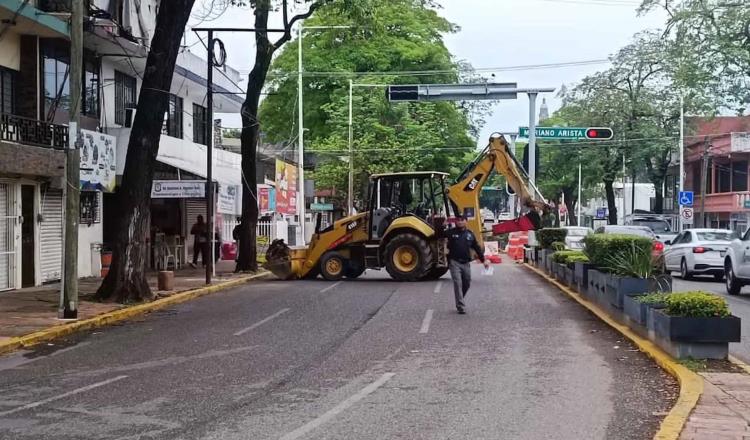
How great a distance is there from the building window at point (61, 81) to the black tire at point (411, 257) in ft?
29.5

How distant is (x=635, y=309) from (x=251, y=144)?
1670cm

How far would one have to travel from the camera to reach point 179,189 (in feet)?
74.7

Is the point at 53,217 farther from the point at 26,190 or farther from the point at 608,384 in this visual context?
the point at 608,384

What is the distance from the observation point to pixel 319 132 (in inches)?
1941

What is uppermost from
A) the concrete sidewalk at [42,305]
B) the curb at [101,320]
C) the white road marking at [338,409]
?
the white road marking at [338,409]

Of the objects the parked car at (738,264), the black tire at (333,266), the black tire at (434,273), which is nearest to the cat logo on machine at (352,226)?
the black tire at (333,266)

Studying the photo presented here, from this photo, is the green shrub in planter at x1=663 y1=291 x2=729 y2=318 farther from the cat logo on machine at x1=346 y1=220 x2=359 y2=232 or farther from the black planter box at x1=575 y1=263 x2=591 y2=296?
the cat logo on machine at x1=346 y1=220 x2=359 y2=232

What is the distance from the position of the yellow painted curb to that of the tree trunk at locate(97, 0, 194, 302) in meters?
9.37

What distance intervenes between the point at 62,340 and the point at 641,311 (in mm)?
8674

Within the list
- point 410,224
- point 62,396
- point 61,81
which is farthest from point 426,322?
point 61,81

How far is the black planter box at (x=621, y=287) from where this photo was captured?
42.0ft

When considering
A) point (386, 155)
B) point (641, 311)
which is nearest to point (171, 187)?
point (641, 311)

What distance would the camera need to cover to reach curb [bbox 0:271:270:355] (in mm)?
11984

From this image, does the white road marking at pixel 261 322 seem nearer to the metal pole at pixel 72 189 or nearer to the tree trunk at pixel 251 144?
the metal pole at pixel 72 189
